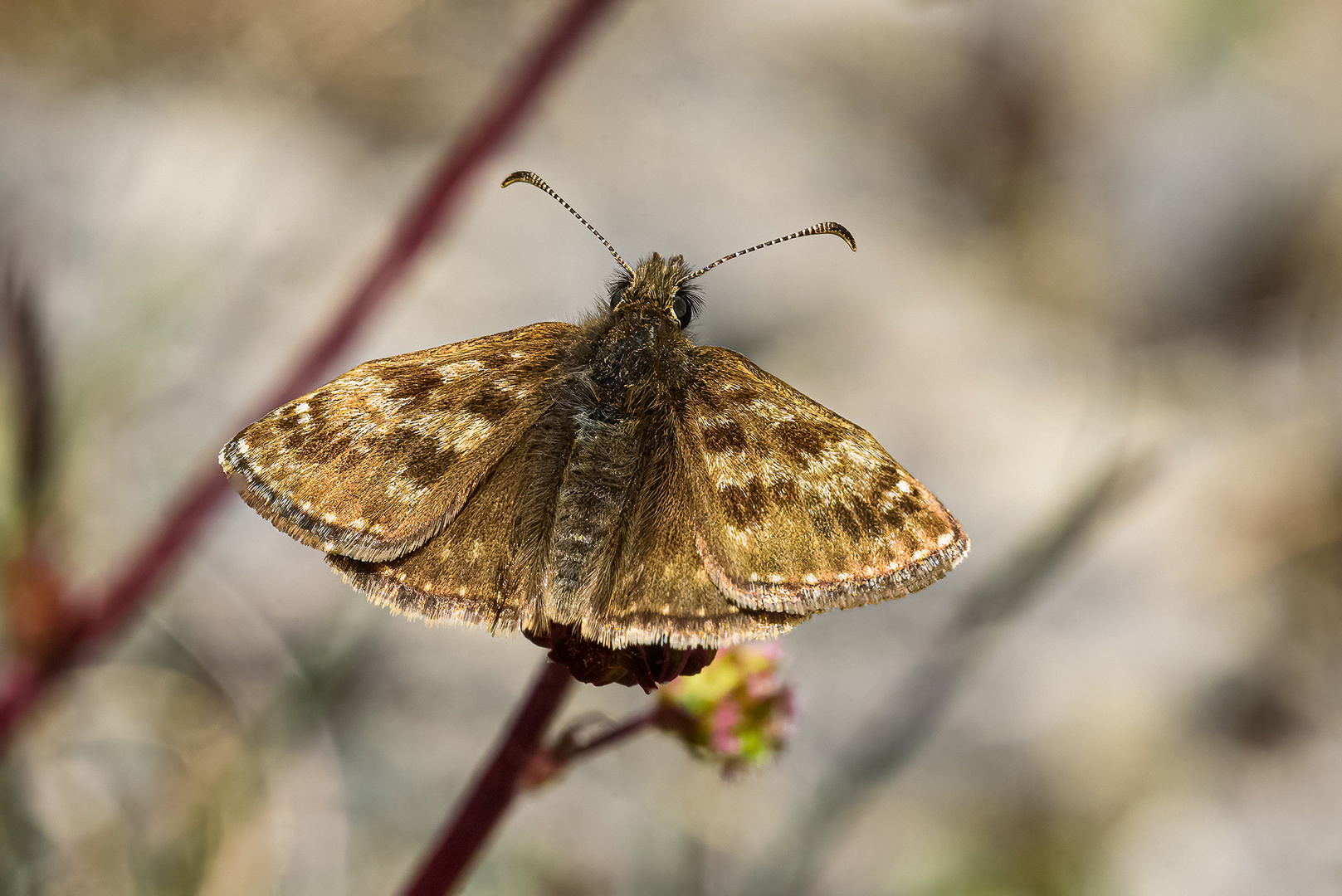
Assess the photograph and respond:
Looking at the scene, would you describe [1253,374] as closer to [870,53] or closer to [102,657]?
[870,53]

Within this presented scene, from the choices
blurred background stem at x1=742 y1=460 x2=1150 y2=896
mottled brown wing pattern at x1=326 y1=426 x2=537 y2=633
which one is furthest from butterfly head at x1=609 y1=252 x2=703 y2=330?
blurred background stem at x1=742 y1=460 x2=1150 y2=896

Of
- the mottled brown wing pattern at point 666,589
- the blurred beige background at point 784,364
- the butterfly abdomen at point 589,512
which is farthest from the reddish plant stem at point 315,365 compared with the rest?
the mottled brown wing pattern at point 666,589

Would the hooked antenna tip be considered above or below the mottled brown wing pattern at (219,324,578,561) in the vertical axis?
above

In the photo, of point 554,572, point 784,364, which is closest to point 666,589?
point 554,572

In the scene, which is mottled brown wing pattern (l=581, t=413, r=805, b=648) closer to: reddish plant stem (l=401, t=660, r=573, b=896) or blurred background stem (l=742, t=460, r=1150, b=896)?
reddish plant stem (l=401, t=660, r=573, b=896)

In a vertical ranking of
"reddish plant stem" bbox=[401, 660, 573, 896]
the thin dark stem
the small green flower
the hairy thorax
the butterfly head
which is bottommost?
"reddish plant stem" bbox=[401, 660, 573, 896]

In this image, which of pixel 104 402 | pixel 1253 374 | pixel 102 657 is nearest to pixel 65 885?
pixel 102 657

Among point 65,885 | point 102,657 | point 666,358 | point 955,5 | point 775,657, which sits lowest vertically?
point 65,885
